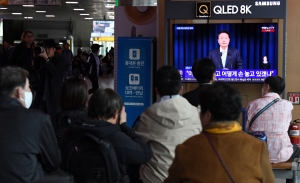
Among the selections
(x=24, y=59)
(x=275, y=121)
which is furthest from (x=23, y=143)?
(x=24, y=59)

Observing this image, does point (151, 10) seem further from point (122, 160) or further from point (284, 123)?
point (122, 160)

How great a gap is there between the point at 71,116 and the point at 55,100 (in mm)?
5082

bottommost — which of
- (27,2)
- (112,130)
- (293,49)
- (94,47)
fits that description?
(112,130)

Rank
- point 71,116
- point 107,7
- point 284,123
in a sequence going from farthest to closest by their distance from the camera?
point 107,7 → point 284,123 → point 71,116

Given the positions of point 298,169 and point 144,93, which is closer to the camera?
point 298,169

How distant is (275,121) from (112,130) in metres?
2.80

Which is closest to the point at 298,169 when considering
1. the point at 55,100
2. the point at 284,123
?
the point at 284,123

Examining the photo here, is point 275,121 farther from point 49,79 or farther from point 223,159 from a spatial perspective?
point 49,79

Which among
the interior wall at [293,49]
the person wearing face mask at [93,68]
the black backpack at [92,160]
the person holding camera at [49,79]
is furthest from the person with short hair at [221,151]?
the person wearing face mask at [93,68]

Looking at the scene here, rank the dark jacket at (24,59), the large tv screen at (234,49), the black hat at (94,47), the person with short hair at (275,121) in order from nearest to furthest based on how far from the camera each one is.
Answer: the person with short hair at (275,121) → the large tv screen at (234,49) → the dark jacket at (24,59) → the black hat at (94,47)

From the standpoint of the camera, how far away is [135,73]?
911 centimetres

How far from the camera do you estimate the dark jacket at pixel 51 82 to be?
9234 millimetres

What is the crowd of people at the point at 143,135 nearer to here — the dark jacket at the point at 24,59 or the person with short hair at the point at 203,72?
the person with short hair at the point at 203,72

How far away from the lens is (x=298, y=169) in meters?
6.10
